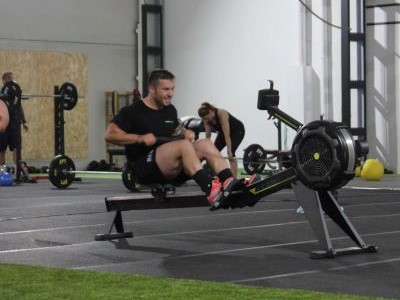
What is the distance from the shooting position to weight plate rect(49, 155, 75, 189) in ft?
35.8

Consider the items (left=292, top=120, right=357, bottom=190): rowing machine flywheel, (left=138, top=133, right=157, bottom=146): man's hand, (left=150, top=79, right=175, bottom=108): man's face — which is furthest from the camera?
(left=150, top=79, right=175, bottom=108): man's face

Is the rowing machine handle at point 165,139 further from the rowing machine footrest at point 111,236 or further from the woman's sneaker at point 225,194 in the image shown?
the rowing machine footrest at point 111,236

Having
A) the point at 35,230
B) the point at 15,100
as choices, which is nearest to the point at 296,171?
the point at 35,230

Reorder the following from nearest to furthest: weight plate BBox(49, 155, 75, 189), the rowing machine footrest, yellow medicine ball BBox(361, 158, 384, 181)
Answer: the rowing machine footrest < weight plate BBox(49, 155, 75, 189) < yellow medicine ball BBox(361, 158, 384, 181)

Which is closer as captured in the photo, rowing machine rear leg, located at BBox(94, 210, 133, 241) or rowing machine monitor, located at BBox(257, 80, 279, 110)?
rowing machine rear leg, located at BBox(94, 210, 133, 241)

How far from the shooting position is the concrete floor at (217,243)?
437 centimetres

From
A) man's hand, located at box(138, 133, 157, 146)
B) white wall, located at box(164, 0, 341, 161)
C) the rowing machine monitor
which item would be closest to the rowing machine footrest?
man's hand, located at box(138, 133, 157, 146)

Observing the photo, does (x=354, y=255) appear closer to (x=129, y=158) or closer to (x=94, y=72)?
(x=129, y=158)

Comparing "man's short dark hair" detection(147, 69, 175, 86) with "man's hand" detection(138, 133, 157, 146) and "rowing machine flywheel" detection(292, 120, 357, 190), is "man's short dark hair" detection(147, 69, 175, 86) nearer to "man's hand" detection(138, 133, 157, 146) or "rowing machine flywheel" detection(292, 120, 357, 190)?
"man's hand" detection(138, 133, 157, 146)

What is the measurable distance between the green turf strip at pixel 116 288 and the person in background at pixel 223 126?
5.68 m

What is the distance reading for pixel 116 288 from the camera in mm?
3971

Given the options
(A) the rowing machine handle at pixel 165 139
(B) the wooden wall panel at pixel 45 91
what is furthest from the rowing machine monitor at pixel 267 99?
(B) the wooden wall panel at pixel 45 91

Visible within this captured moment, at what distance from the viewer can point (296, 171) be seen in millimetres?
4891

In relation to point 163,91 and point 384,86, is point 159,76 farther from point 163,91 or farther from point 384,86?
point 384,86
